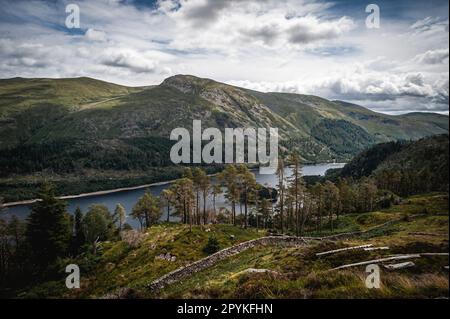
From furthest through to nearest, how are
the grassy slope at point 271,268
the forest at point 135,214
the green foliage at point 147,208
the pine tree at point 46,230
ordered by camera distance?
the green foliage at point 147,208
the pine tree at point 46,230
the forest at point 135,214
the grassy slope at point 271,268

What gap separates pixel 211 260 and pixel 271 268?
51.9ft

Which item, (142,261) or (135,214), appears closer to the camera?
(142,261)

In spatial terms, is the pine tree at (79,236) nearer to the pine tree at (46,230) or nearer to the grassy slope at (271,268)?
the pine tree at (46,230)

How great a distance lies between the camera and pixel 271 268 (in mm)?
25234

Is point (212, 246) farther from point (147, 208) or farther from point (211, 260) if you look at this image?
point (147, 208)

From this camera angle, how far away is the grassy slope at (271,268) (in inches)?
499

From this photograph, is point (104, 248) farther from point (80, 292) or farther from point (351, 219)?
point (351, 219)

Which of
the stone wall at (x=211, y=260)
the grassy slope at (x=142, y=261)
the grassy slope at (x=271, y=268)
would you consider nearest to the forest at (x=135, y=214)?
the grassy slope at (x=142, y=261)

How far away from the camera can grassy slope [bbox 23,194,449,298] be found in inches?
499

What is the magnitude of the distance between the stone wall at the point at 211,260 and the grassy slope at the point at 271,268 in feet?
4.05

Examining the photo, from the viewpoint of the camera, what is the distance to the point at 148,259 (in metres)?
50.7

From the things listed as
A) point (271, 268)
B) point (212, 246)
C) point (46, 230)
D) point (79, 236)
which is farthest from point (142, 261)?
point (79, 236)
